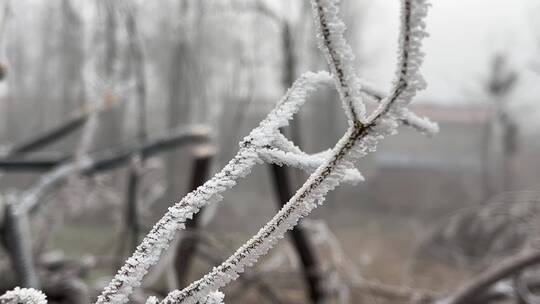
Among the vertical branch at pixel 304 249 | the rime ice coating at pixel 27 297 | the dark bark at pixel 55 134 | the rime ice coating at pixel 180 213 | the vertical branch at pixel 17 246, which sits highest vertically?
the dark bark at pixel 55 134

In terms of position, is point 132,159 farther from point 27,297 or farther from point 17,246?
point 27,297

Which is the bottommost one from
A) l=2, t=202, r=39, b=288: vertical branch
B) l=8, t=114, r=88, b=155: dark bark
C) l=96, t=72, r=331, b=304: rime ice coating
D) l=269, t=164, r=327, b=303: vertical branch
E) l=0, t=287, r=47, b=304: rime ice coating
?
l=0, t=287, r=47, b=304: rime ice coating

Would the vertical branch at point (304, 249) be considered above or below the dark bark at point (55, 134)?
below

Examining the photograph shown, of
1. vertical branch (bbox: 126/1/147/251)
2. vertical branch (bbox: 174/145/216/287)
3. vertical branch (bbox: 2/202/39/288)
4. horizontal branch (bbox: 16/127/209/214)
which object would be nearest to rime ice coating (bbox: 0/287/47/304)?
vertical branch (bbox: 2/202/39/288)

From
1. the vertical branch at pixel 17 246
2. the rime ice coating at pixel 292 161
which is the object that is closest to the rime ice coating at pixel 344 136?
the rime ice coating at pixel 292 161

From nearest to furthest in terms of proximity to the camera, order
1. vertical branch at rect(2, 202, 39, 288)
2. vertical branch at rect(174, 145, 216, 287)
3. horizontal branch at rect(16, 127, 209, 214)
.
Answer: vertical branch at rect(2, 202, 39, 288), horizontal branch at rect(16, 127, 209, 214), vertical branch at rect(174, 145, 216, 287)

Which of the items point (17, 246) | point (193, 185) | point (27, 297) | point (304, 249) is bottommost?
point (27, 297)

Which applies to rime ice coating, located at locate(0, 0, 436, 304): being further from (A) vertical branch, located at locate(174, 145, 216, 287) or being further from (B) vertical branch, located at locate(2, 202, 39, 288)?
(A) vertical branch, located at locate(174, 145, 216, 287)

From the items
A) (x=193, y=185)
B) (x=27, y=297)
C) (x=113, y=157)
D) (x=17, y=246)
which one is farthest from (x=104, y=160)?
(x=27, y=297)

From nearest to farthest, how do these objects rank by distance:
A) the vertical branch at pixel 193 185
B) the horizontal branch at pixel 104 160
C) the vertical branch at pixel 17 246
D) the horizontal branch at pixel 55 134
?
the vertical branch at pixel 17 246, the horizontal branch at pixel 104 160, the horizontal branch at pixel 55 134, the vertical branch at pixel 193 185

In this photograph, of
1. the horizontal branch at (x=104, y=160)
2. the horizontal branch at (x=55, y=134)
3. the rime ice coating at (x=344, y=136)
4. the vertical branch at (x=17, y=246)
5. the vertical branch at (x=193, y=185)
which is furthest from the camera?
the vertical branch at (x=193, y=185)

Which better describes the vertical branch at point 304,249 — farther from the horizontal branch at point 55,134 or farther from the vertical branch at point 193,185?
the horizontal branch at point 55,134

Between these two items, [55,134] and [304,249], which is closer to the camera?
[55,134]
